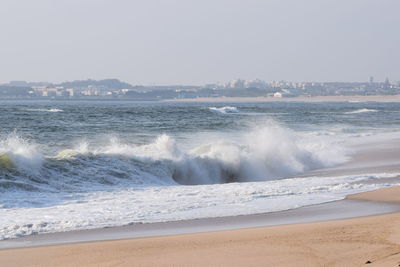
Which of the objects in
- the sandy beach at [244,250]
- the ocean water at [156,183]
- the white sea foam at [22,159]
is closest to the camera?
the sandy beach at [244,250]

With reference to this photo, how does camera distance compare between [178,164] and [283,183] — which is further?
[178,164]

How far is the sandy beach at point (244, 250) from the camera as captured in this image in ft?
24.0

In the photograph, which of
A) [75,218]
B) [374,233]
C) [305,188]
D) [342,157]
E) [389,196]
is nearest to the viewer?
[374,233]

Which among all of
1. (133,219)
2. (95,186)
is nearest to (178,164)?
(95,186)

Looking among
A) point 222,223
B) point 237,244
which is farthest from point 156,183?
point 237,244

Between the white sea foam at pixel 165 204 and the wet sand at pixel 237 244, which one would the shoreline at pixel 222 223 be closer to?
the wet sand at pixel 237 244

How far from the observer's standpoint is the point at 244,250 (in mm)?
7867

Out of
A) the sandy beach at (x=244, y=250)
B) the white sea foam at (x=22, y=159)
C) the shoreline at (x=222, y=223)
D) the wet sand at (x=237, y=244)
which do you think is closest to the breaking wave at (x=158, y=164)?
the white sea foam at (x=22, y=159)

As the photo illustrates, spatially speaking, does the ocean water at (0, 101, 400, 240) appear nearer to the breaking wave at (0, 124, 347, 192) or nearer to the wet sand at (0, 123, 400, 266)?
the breaking wave at (0, 124, 347, 192)

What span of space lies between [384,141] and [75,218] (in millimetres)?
22577

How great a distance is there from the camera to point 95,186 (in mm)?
14891

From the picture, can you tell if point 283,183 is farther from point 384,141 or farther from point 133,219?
point 384,141

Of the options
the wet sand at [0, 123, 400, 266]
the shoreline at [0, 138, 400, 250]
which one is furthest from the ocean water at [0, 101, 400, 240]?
the wet sand at [0, 123, 400, 266]

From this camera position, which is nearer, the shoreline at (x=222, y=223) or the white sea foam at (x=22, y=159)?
the shoreline at (x=222, y=223)
